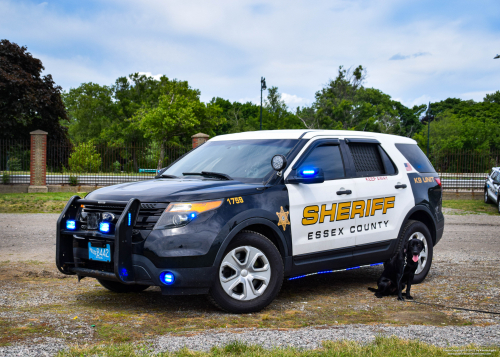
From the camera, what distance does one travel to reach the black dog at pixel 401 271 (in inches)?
234

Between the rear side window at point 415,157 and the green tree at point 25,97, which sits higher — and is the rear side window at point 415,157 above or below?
below

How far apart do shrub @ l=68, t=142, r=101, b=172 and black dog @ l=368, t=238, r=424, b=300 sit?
65.7 ft

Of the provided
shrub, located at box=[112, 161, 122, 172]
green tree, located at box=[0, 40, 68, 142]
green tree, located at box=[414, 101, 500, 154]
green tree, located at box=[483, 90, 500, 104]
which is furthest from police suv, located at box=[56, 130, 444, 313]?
green tree, located at box=[483, 90, 500, 104]

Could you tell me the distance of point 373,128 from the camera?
2628 inches

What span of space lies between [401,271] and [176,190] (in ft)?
9.29

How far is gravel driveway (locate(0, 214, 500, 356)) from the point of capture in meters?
4.16

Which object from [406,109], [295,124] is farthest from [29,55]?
[406,109]

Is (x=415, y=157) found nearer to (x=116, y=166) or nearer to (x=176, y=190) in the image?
(x=176, y=190)

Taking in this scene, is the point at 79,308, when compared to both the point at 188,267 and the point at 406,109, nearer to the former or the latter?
the point at 188,267

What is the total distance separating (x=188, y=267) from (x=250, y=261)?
65cm

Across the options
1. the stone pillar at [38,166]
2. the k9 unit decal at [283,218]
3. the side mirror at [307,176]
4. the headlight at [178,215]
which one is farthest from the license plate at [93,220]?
the stone pillar at [38,166]

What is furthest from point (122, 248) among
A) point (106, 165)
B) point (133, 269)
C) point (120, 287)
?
point (106, 165)

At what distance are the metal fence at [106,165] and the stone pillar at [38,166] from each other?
325 millimetres

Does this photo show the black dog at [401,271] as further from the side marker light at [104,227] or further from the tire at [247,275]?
the side marker light at [104,227]
